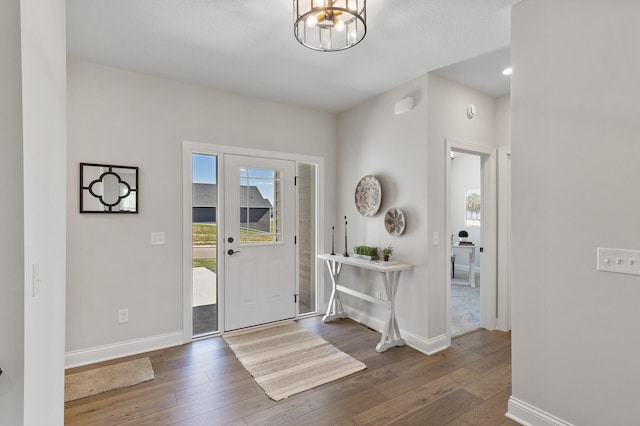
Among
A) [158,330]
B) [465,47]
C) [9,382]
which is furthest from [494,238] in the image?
[9,382]

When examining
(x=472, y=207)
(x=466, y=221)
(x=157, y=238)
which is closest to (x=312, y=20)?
(x=157, y=238)

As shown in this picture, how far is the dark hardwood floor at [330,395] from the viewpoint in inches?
82.3

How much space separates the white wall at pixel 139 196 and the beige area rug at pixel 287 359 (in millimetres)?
808

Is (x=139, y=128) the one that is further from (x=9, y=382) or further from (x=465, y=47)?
(x=465, y=47)

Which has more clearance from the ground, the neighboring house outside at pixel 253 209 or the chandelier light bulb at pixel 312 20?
the chandelier light bulb at pixel 312 20

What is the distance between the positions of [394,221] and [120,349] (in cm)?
297

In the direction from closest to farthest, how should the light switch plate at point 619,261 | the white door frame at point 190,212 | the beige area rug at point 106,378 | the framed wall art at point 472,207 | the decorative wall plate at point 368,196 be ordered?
the light switch plate at point 619,261 → the beige area rug at point 106,378 → the white door frame at point 190,212 → the decorative wall plate at point 368,196 → the framed wall art at point 472,207

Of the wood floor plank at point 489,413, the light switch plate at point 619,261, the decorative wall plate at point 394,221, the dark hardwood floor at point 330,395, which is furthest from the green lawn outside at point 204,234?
the light switch plate at point 619,261

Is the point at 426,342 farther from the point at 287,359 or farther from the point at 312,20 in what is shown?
the point at 312,20

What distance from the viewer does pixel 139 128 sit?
3.06 metres

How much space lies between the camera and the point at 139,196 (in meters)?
3.06

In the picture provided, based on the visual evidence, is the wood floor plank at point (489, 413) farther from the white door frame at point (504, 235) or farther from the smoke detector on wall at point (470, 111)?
the smoke detector on wall at point (470, 111)

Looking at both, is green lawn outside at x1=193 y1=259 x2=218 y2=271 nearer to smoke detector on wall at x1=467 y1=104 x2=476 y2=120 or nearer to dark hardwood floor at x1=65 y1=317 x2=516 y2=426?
dark hardwood floor at x1=65 y1=317 x2=516 y2=426

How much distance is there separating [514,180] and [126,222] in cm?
332
